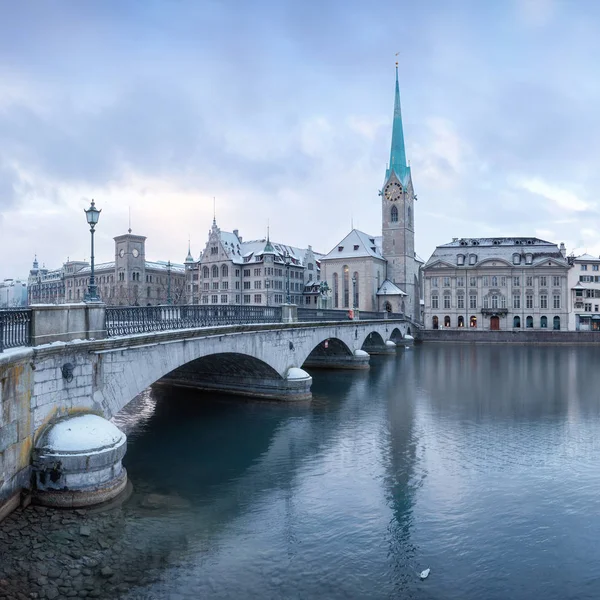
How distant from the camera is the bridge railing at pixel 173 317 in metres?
17.6

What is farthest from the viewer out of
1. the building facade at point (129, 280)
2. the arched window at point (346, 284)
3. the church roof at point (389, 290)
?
the building facade at point (129, 280)

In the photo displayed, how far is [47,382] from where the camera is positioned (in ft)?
45.6

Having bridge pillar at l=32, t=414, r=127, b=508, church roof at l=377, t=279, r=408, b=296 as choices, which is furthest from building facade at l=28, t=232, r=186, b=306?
bridge pillar at l=32, t=414, r=127, b=508

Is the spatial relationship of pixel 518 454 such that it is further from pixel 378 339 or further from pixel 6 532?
pixel 378 339

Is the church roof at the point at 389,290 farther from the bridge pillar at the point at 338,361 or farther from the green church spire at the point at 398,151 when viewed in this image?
the bridge pillar at the point at 338,361

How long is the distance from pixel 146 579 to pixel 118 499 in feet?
13.8

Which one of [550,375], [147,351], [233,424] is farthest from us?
[550,375]

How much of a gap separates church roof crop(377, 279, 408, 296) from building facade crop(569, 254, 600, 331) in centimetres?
2635

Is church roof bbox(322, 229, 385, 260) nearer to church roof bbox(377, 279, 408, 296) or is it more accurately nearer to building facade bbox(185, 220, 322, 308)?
church roof bbox(377, 279, 408, 296)

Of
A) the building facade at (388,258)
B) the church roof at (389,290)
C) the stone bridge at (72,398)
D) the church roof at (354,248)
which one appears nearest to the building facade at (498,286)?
the church roof at (389,290)

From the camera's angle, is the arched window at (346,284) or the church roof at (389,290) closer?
the church roof at (389,290)

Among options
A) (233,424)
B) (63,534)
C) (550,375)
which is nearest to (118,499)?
(63,534)

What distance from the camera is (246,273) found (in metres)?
102

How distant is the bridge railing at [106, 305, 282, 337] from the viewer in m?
17.6
